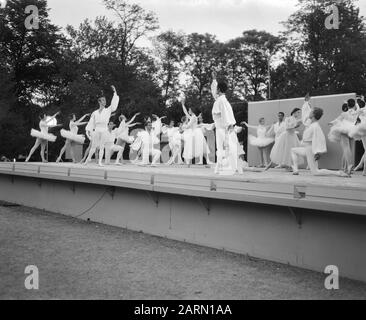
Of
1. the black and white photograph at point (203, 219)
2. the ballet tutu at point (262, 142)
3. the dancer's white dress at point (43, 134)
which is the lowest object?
the black and white photograph at point (203, 219)

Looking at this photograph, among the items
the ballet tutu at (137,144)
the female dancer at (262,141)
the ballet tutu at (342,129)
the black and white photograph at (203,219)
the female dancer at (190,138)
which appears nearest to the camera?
the black and white photograph at (203,219)

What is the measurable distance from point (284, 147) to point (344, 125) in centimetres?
259

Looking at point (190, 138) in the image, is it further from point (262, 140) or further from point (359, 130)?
point (359, 130)

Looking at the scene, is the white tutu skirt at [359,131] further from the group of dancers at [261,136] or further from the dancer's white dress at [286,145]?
the dancer's white dress at [286,145]

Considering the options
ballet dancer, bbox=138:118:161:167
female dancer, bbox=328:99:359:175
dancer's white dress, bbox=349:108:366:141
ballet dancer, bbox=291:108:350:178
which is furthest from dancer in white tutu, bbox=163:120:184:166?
dancer's white dress, bbox=349:108:366:141

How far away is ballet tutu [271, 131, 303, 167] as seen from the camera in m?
14.0

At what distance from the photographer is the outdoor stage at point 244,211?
6.84 meters

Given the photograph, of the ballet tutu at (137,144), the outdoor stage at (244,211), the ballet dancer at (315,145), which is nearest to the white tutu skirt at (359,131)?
the ballet dancer at (315,145)

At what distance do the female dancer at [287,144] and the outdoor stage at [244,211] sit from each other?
148 inches

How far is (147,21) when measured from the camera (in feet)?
145

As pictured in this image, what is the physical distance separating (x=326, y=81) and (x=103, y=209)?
3172 centimetres
